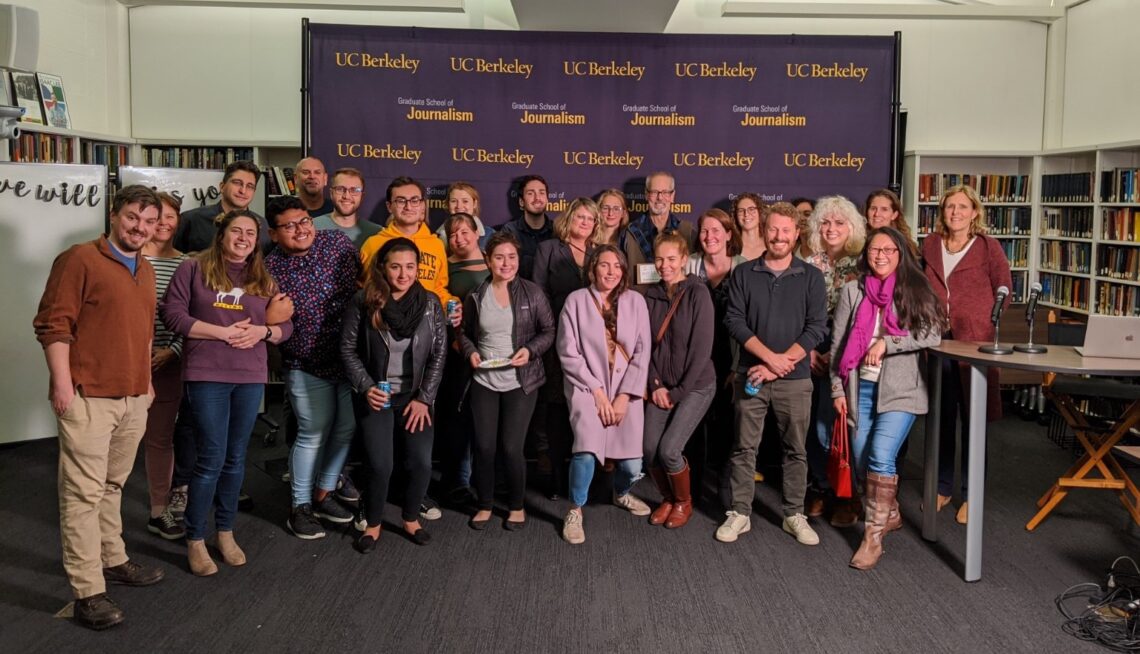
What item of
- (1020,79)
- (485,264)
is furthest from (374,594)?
(1020,79)

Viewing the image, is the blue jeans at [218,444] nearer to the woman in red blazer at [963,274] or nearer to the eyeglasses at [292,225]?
the eyeglasses at [292,225]

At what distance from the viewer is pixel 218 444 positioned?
3.35m

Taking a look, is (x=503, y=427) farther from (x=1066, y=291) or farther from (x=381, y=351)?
(x=1066, y=291)

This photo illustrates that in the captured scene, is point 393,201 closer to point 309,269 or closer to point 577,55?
point 309,269

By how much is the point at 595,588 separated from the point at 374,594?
0.86 meters

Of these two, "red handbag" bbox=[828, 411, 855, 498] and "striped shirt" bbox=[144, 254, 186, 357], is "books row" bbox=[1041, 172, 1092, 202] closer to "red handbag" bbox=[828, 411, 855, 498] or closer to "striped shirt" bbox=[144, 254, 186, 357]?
"red handbag" bbox=[828, 411, 855, 498]

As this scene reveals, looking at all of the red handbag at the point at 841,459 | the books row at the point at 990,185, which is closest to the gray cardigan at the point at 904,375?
the red handbag at the point at 841,459

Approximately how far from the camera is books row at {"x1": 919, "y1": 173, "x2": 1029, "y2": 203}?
7.42 meters

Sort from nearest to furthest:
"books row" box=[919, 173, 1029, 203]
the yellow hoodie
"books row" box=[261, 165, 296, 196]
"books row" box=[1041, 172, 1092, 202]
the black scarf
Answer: the black scarf
the yellow hoodie
"books row" box=[1041, 172, 1092, 202]
"books row" box=[261, 165, 296, 196]
"books row" box=[919, 173, 1029, 203]

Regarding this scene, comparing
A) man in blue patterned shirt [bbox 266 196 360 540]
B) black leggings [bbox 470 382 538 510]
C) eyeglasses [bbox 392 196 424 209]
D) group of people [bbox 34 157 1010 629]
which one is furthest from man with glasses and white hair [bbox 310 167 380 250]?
black leggings [bbox 470 382 538 510]

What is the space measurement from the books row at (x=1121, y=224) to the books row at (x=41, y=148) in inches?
315

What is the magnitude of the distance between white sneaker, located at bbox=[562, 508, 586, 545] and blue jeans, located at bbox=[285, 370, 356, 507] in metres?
1.09

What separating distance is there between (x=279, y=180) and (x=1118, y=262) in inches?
268

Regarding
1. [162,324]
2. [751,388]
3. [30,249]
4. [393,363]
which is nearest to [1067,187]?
[751,388]
